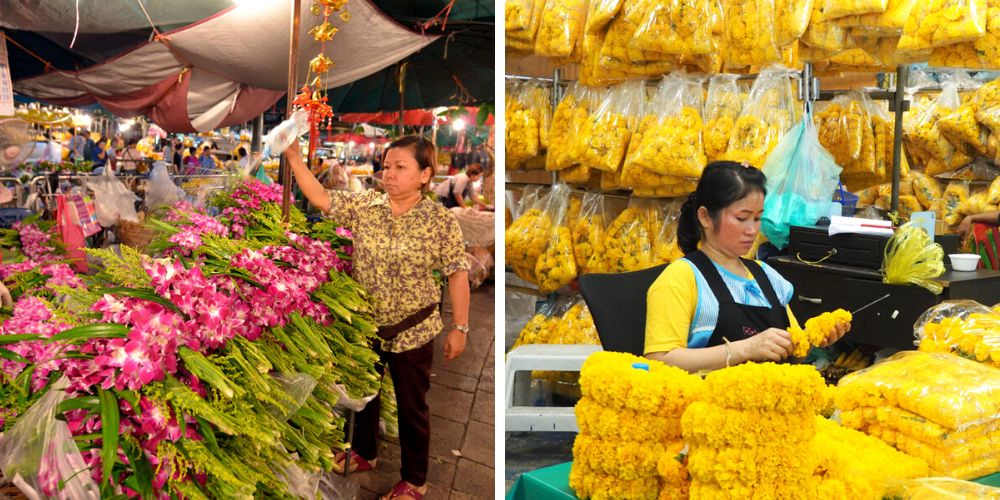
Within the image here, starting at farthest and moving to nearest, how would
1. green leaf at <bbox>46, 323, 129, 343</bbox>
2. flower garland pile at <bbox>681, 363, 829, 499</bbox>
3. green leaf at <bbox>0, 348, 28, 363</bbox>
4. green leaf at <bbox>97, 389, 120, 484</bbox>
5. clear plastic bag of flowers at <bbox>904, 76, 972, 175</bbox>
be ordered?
clear plastic bag of flowers at <bbox>904, 76, 972, 175</bbox>, green leaf at <bbox>0, 348, 28, 363</bbox>, green leaf at <bbox>46, 323, 129, 343</bbox>, green leaf at <bbox>97, 389, 120, 484</bbox>, flower garland pile at <bbox>681, 363, 829, 499</bbox>

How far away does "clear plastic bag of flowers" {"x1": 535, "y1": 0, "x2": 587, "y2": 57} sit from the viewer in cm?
210

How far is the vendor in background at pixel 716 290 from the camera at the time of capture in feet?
→ 5.32

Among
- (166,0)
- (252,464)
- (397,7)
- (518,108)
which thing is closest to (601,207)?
(518,108)

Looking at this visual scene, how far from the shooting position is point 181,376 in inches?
52.7

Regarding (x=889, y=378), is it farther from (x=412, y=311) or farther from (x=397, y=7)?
(x=397, y=7)

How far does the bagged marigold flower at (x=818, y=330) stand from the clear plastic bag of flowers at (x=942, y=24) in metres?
0.98

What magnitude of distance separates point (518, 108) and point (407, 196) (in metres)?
0.46

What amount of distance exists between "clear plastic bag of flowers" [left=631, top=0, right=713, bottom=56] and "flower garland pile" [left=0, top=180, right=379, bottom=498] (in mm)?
1090

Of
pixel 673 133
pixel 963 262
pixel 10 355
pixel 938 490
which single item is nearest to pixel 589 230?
pixel 673 133

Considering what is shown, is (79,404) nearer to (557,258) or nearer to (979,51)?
(557,258)

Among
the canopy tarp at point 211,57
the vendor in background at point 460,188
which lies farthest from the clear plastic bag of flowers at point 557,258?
the vendor in background at point 460,188

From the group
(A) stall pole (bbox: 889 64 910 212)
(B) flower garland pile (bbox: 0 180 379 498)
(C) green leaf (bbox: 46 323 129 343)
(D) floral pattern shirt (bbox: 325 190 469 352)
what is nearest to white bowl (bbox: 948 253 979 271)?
(A) stall pole (bbox: 889 64 910 212)

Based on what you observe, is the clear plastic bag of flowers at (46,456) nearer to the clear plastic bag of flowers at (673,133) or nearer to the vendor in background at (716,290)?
the vendor in background at (716,290)

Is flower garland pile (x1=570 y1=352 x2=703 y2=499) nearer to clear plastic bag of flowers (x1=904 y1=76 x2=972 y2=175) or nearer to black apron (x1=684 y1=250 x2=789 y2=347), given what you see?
black apron (x1=684 y1=250 x2=789 y2=347)
